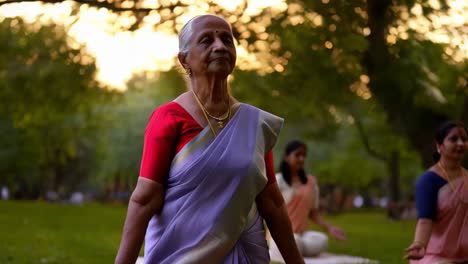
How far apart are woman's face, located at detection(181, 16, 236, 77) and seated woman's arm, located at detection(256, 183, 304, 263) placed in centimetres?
62

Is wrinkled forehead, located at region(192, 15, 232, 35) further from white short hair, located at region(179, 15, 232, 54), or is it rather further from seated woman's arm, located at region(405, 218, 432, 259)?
seated woman's arm, located at region(405, 218, 432, 259)

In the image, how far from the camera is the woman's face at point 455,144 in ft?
20.5

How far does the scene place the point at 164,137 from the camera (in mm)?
3539

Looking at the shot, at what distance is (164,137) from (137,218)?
0.38 m

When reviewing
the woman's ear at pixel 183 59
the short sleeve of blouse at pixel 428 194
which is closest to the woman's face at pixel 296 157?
the short sleeve of blouse at pixel 428 194

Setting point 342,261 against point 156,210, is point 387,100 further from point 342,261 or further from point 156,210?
point 156,210

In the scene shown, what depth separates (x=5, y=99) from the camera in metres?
24.8

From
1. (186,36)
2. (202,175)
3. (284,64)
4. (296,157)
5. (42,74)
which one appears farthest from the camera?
(42,74)

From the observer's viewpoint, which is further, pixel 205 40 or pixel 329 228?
pixel 329 228

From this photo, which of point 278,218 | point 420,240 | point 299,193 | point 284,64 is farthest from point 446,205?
point 284,64

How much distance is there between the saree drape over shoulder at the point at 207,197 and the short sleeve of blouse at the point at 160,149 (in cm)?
5

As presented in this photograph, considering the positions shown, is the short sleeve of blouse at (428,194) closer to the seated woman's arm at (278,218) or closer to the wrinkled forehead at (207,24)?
the seated woman's arm at (278,218)

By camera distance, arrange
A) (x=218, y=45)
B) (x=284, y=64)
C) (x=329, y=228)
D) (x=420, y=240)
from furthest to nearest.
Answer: (x=284, y=64), (x=329, y=228), (x=420, y=240), (x=218, y=45)

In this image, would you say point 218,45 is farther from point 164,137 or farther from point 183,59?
point 164,137
